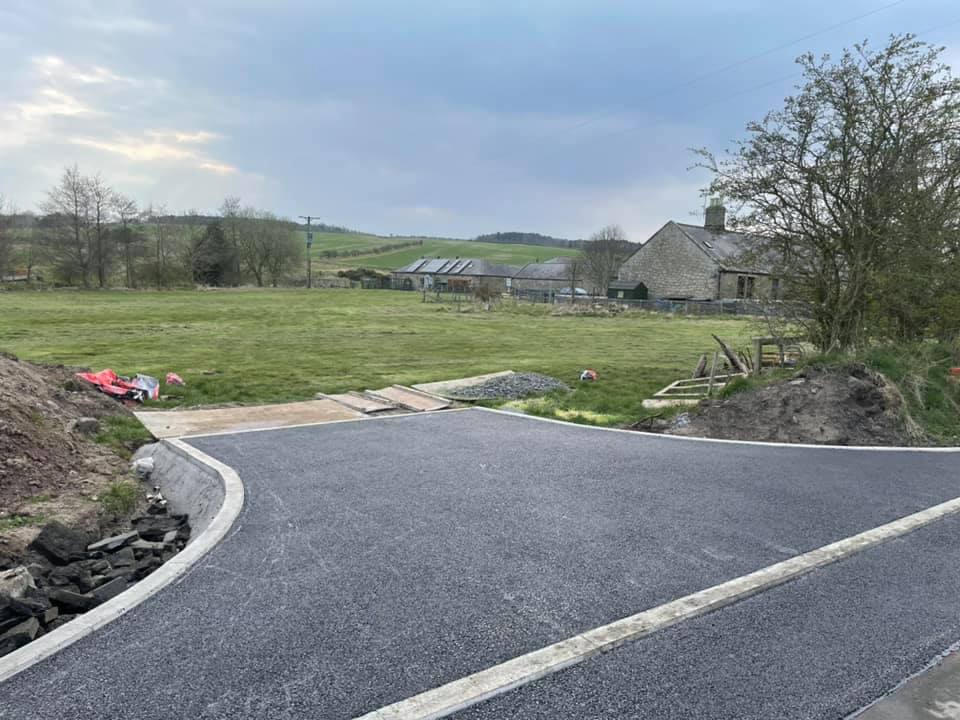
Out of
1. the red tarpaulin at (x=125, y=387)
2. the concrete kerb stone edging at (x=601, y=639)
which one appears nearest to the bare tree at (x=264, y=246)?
the red tarpaulin at (x=125, y=387)

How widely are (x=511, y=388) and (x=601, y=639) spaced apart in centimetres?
796

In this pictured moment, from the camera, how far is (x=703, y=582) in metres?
3.73

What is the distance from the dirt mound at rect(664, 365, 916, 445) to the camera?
7.62 metres

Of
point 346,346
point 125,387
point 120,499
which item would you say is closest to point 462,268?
point 346,346

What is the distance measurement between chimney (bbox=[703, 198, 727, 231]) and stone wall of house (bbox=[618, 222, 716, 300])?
36.0m

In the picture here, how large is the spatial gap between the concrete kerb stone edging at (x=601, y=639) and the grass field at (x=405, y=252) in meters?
91.4

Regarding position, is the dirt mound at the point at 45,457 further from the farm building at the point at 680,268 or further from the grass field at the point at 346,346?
the farm building at the point at 680,268

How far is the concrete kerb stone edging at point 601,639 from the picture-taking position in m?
2.59

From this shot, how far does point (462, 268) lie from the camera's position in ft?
280

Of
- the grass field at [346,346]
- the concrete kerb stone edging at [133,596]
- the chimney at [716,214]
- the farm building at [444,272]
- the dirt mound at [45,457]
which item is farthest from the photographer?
the farm building at [444,272]

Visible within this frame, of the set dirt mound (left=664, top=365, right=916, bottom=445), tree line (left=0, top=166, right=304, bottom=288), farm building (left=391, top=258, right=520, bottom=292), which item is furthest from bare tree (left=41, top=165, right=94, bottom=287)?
dirt mound (left=664, top=365, right=916, bottom=445)

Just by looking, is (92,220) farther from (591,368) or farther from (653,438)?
(653,438)

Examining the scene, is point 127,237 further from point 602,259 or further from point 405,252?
point 405,252

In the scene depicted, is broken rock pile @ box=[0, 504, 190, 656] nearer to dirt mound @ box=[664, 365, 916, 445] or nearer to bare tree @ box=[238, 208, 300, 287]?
dirt mound @ box=[664, 365, 916, 445]
